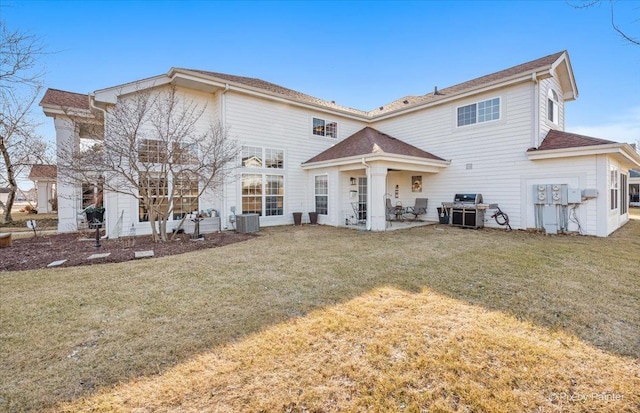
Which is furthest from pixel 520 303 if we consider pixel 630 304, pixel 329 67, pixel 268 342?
pixel 329 67

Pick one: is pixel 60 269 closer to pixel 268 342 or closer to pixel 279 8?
pixel 268 342

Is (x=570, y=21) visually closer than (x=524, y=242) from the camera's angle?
Yes

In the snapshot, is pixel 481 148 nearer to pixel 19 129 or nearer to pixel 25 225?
pixel 19 129

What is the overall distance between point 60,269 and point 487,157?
43.1 ft

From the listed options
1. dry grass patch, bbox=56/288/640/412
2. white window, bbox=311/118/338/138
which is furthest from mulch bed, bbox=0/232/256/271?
white window, bbox=311/118/338/138

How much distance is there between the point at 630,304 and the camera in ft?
12.2

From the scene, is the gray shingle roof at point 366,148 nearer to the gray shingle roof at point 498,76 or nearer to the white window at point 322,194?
the white window at point 322,194

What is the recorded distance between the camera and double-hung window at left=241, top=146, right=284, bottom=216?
11234 mm

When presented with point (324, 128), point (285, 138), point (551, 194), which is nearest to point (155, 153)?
point (285, 138)

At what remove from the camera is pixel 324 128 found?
1366cm

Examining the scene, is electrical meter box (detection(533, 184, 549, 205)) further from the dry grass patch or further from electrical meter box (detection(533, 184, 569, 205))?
the dry grass patch

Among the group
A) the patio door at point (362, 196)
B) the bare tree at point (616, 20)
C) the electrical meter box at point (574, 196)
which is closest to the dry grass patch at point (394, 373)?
the bare tree at point (616, 20)

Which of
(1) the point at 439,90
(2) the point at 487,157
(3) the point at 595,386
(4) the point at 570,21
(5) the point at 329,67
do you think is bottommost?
(3) the point at 595,386

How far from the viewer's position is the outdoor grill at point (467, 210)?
34.7ft
